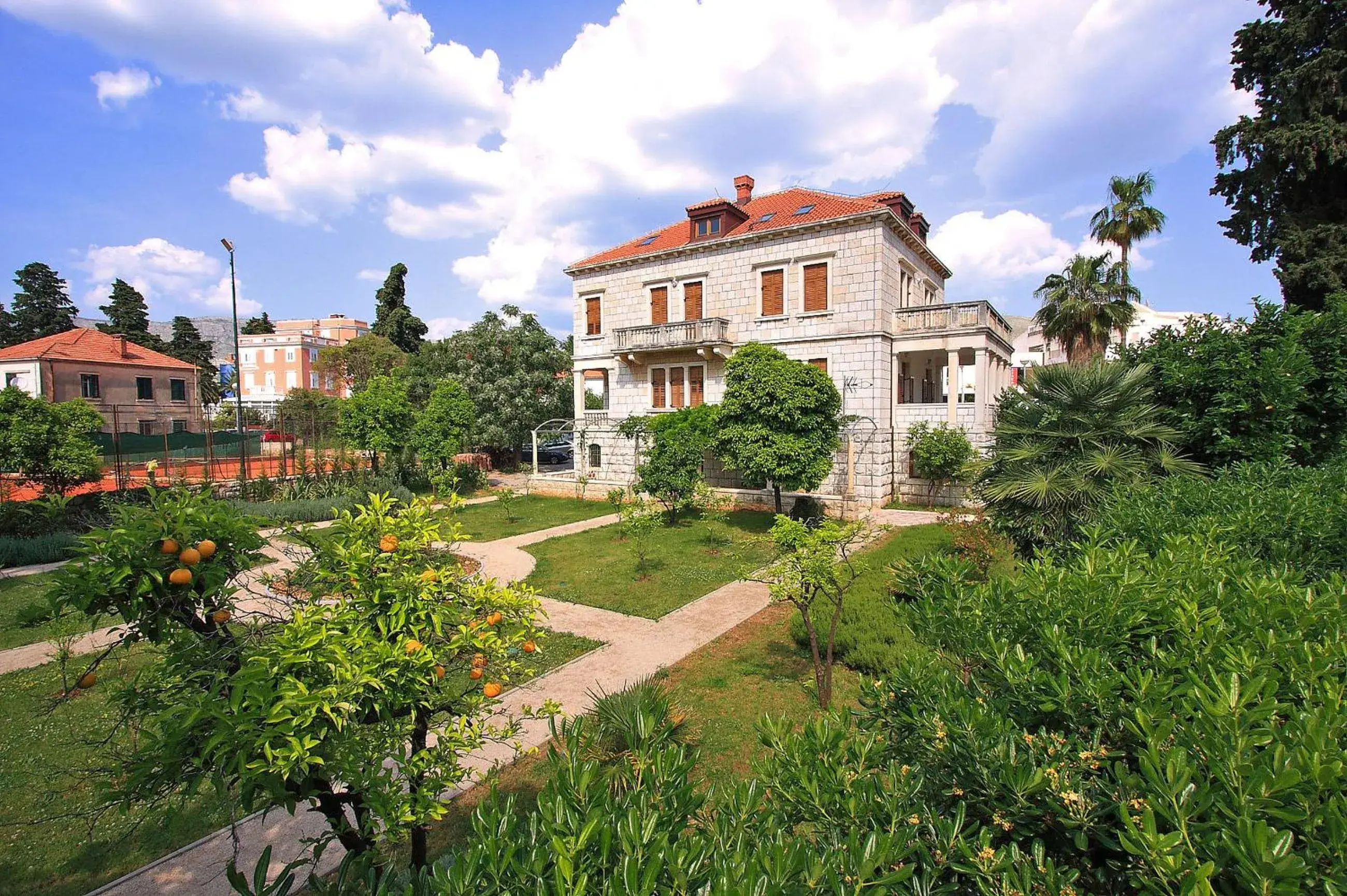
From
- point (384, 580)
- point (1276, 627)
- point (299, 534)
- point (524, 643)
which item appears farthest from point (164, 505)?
point (1276, 627)

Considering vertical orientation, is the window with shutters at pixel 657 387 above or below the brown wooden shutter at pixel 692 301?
below

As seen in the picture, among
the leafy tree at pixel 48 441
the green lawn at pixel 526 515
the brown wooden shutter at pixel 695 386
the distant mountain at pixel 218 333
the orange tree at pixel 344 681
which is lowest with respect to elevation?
the green lawn at pixel 526 515

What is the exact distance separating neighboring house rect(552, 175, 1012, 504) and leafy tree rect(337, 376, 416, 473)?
24.0 ft

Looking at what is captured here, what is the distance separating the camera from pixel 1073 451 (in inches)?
326

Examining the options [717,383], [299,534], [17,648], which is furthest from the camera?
[717,383]

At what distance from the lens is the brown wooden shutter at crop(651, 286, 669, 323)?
25641 mm

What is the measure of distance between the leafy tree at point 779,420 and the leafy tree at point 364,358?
3091 cm

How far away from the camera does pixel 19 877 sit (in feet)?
15.1

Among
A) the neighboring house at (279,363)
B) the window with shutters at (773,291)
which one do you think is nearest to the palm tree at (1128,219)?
the window with shutters at (773,291)

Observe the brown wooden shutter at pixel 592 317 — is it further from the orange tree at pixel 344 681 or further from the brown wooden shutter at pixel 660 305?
the orange tree at pixel 344 681

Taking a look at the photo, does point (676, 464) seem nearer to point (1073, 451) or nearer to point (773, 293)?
point (773, 293)

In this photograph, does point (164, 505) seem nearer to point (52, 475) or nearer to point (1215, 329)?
Answer: point (1215, 329)

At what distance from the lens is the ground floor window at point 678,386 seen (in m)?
24.7

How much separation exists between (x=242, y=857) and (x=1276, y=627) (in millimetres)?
6920
